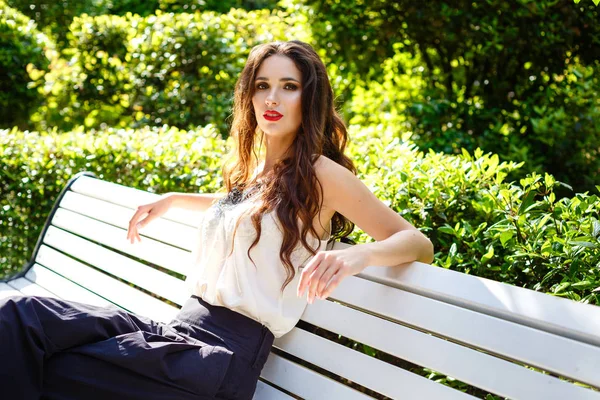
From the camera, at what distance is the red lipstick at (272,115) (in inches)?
99.6

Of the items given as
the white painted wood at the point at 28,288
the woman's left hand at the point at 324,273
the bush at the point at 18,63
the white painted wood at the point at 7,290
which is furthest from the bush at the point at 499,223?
the bush at the point at 18,63

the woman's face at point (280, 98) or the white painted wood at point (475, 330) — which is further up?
the woman's face at point (280, 98)

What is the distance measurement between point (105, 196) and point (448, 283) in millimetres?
2306

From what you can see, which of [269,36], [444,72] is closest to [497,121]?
[444,72]

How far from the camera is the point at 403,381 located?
6.67 feet

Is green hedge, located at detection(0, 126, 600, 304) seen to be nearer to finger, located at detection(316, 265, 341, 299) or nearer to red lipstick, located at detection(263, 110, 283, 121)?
red lipstick, located at detection(263, 110, 283, 121)

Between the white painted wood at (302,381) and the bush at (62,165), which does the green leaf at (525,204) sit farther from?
the bush at (62,165)

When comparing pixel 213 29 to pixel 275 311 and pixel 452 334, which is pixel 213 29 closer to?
pixel 275 311

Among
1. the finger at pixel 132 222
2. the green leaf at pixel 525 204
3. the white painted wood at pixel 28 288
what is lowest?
the white painted wood at pixel 28 288

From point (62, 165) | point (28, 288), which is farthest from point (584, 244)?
point (62, 165)

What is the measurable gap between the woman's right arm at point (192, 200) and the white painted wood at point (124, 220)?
0.09 m

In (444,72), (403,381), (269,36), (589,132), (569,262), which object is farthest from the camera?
(269,36)

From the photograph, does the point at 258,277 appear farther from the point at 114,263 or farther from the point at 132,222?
the point at 114,263

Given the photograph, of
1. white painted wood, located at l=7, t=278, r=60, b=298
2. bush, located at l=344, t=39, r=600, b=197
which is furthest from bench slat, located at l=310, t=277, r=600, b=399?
bush, located at l=344, t=39, r=600, b=197
